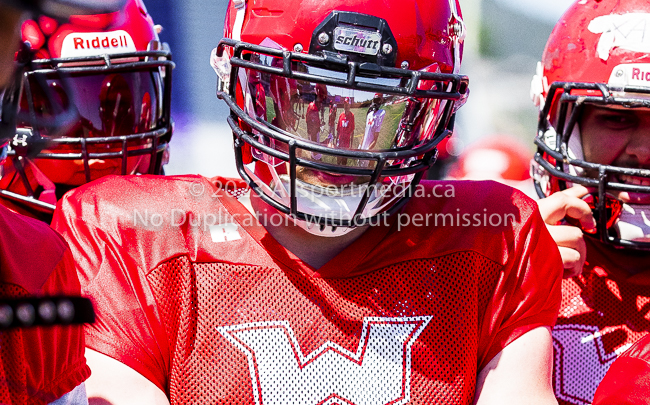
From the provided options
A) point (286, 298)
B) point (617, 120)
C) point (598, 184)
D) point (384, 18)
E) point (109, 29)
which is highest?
point (384, 18)

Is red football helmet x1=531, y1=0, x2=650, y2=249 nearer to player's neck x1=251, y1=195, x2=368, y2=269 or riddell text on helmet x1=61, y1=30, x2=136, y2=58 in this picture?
player's neck x1=251, y1=195, x2=368, y2=269

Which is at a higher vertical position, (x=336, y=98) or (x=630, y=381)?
(x=336, y=98)

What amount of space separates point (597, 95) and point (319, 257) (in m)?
0.96

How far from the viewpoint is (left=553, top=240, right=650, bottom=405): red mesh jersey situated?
6.06ft

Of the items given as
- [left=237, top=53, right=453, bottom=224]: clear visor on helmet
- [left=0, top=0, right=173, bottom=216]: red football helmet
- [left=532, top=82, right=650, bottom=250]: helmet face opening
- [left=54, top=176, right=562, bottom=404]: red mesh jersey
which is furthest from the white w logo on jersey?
[left=0, top=0, right=173, bottom=216]: red football helmet

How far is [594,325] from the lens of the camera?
1.90 metres

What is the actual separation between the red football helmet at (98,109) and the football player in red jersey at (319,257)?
2.00ft

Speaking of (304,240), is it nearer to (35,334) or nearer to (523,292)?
(523,292)

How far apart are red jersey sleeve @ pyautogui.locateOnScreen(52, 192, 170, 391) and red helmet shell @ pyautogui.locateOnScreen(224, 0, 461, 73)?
49cm

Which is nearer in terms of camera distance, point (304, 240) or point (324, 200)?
point (324, 200)

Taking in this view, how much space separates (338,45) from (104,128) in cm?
102

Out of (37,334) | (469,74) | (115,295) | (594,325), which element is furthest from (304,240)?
(469,74)

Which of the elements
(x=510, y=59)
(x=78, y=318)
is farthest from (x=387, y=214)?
(x=510, y=59)

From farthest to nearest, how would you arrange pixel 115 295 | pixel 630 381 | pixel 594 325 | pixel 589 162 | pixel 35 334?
1. pixel 589 162
2. pixel 594 325
3. pixel 115 295
4. pixel 630 381
5. pixel 35 334
